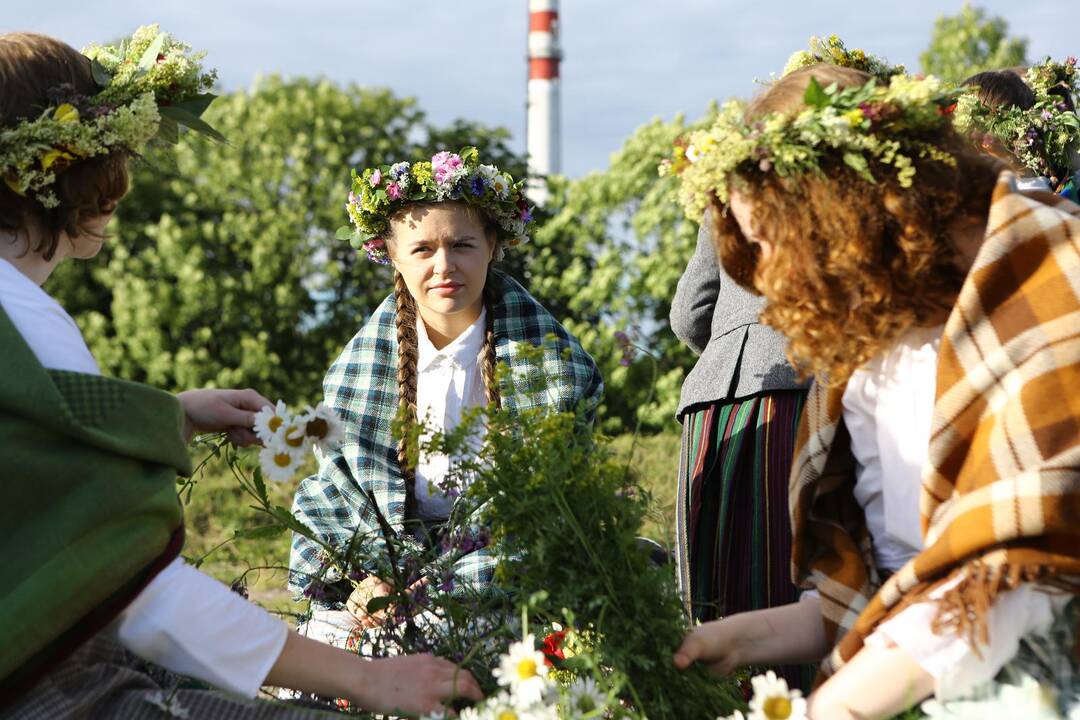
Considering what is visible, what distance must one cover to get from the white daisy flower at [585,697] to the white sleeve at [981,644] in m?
0.48

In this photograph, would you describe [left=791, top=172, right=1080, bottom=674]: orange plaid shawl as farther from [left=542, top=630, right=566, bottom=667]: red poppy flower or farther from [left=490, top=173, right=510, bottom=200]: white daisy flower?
[left=490, top=173, right=510, bottom=200]: white daisy flower

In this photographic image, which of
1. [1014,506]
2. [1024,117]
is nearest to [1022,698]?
[1014,506]

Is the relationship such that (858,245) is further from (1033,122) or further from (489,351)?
(1033,122)

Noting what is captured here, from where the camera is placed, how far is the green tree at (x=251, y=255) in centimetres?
1006

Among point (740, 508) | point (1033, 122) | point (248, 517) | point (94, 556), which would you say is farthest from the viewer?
point (248, 517)

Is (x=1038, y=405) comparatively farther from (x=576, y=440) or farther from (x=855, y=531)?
(x=576, y=440)

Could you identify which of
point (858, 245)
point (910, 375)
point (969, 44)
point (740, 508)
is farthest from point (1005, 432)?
point (969, 44)

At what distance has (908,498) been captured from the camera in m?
1.94

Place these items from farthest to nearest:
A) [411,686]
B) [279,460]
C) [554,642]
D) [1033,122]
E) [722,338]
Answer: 1. [1033,122]
2. [722,338]
3. [554,642]
4. [279,460]
5. [411,686]

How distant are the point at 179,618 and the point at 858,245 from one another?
1.24m

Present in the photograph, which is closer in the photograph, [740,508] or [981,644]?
[981,644]

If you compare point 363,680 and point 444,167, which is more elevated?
point 444,167

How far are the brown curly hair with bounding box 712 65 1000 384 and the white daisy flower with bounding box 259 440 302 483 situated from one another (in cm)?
94

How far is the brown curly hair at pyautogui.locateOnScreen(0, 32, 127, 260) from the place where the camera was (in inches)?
79.3
